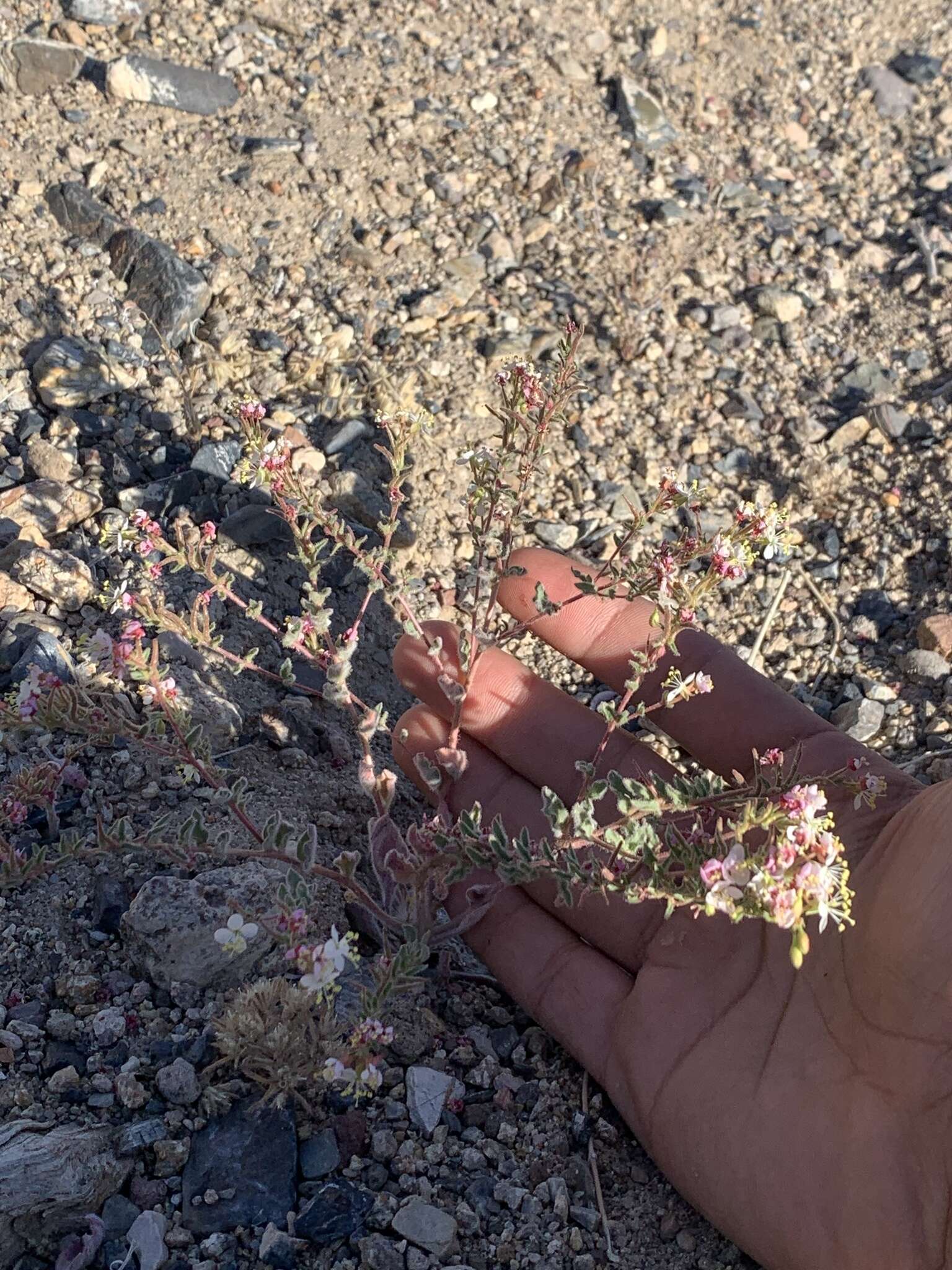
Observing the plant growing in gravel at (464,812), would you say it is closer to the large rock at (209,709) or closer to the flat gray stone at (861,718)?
the large rock at (209,709)

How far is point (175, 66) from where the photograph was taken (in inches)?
218

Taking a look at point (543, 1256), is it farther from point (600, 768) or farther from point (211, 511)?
point (211, 511)

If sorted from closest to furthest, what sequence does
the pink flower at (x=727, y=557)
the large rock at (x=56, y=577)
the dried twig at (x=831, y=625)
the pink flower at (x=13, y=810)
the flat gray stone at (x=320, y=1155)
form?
the pink flower at (x=727, y=557) → the flat gray stone at (x=320, y=1155) → the pink flower at (x=13, y=810) → the large rock at (x=56, y=577) → the dried twig at (x=831, y=625)

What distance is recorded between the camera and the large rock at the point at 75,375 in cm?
457

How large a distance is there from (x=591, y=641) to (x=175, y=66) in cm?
377

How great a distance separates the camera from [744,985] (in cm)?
330

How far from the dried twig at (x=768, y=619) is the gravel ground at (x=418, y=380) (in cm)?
6

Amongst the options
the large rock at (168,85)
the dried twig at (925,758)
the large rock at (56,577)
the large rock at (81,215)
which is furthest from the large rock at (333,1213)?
the large rock at (168,85)

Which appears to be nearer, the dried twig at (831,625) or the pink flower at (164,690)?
the pink flower at (164,690)

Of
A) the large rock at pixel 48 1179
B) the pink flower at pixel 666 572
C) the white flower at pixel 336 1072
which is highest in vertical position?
the pink flower at pixel 666 572

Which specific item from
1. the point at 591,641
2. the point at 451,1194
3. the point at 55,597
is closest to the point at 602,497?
the point at 591,641

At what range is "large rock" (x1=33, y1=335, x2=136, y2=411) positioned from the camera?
4574 millimetres

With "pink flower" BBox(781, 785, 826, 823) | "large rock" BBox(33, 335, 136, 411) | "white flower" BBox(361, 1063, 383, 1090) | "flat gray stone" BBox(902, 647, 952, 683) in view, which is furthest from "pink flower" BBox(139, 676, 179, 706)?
"flat gray stone" BBox(902, 647, 952, 683)

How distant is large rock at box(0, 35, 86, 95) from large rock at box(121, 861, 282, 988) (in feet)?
13.5
